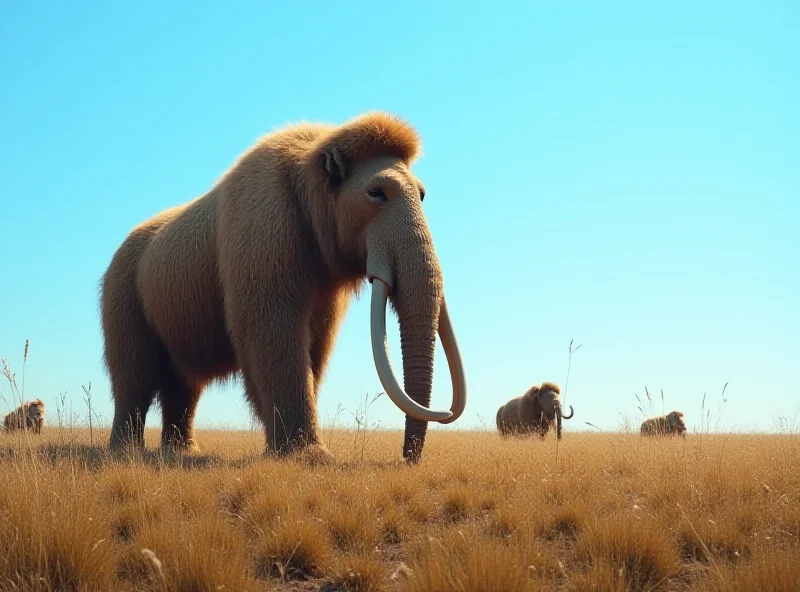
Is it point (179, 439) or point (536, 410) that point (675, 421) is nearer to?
point (536, 410)

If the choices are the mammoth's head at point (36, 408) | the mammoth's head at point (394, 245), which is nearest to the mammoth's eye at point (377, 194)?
the mammoth's head at point (394, 245)

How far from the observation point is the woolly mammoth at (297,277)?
21.5ft

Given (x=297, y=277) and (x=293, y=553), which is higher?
(x=297, y=277)

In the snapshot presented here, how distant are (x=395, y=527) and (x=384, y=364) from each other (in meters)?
2.07

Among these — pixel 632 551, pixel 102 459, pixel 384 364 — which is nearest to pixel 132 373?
pixel 102 459

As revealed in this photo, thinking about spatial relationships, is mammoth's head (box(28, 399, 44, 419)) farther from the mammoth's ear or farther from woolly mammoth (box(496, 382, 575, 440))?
the mammoth's ear

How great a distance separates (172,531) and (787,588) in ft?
10.3

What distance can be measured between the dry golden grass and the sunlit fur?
10.2 metres

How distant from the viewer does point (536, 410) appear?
17.0 meters

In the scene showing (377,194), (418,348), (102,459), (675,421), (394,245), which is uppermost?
(377,194)

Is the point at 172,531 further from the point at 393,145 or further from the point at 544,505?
the point at 393,145

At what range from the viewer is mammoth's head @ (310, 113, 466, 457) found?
639 centimetres

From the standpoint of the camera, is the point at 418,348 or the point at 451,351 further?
the point at 451,351

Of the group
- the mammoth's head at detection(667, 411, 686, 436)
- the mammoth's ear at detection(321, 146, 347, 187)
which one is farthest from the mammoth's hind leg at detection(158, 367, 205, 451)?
the mammoth's head at detection(667, 411, 686, 436)
